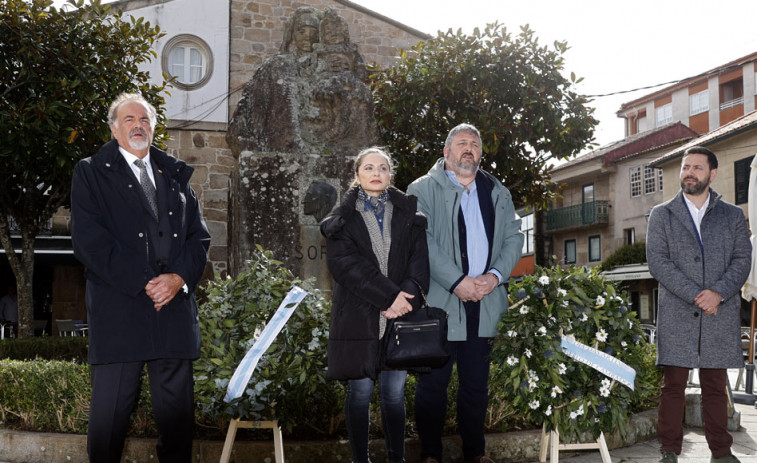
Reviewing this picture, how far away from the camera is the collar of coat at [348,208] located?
4.12 metres

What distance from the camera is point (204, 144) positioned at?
63.4ft

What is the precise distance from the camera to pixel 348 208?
421 cm

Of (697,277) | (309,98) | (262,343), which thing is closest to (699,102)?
(309,98)

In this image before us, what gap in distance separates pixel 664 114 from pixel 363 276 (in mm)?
43007

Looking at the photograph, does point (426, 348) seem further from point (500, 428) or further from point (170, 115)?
point (170, 115)

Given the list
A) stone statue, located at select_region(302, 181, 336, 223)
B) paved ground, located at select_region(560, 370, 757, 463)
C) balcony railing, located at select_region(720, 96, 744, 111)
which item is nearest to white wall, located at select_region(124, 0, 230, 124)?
stone statue, located at select_region(302, 181, 336, 223)


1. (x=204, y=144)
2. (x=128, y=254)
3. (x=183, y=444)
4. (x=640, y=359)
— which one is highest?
(x=204, y=144)

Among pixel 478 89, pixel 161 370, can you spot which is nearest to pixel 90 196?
pixel 161 370

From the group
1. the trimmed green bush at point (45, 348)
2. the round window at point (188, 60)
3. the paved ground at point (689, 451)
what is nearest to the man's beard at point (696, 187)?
the paved ground at point (689, 451)

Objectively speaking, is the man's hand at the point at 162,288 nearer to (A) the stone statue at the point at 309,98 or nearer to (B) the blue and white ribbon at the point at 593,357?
(B) the blue and white ribbon at the point at 593,357

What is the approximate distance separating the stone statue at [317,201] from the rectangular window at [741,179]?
21.7 m

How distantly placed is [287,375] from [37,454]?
1.80 metres

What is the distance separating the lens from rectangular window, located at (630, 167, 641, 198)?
3638cm

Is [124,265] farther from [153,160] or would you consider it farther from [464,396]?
[464,396]
